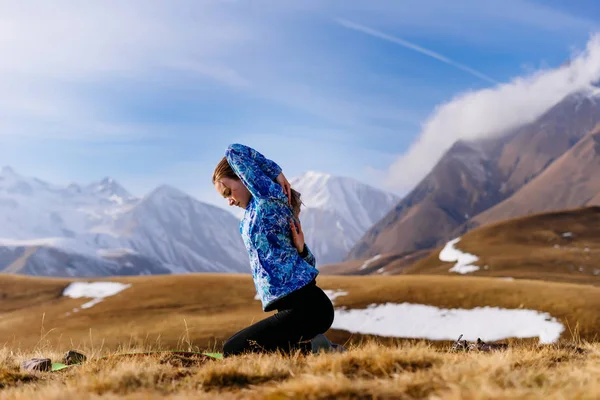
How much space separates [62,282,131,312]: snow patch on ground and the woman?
71.7 m

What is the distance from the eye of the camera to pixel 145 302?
69.8m

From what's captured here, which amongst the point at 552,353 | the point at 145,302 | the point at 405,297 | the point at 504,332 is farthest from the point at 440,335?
the point at 552,353

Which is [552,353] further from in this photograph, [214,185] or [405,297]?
[405,297]

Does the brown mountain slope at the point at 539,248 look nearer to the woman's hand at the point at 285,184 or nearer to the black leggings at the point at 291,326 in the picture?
the black leggings at the point at 291,326

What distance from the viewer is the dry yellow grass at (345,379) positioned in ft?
16.5

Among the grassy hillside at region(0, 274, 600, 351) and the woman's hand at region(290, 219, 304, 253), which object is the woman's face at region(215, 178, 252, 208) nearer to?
the woman's hand at region(290, 219, 304, 253)

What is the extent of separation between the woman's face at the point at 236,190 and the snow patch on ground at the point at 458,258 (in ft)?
419

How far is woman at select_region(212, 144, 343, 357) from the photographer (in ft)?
25.4

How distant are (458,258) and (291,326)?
14474 cm

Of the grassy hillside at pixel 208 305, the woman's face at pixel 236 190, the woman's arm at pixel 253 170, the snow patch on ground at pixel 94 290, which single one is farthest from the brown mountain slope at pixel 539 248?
the woman's arm at pixel 253 170

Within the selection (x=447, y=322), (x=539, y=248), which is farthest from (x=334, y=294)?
(x=539, y=248)

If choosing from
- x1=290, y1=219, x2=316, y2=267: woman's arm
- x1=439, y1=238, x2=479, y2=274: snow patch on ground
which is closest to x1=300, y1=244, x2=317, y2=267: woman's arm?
x1=290, y1=219, x2=316, y2=267: woman's arm

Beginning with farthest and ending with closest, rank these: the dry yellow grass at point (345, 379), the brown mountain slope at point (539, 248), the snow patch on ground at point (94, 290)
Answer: the brown mountain slope at point (539, 248), the snow patch on ground at point (94, 290), the dry yellow grass at point (345, 379)

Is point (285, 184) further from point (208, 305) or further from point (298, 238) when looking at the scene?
point (208, 305)
